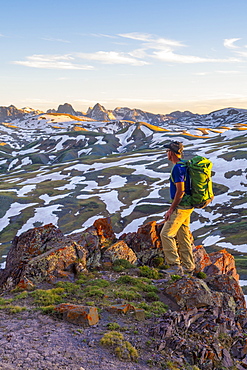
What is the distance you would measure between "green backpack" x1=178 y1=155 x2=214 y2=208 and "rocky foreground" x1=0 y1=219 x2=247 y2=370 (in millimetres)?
3482

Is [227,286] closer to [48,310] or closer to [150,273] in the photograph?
[150,273]

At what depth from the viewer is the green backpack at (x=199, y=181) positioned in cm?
1373

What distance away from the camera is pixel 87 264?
18891 mm

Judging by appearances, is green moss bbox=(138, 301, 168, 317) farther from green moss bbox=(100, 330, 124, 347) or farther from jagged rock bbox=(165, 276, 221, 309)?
green moss bbox=(100, 330, 124, 347)

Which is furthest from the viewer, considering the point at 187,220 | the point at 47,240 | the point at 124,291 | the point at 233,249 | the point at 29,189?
the point at 29,189

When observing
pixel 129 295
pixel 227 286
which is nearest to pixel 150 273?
pixel 129 295

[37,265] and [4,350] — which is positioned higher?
[4,350]

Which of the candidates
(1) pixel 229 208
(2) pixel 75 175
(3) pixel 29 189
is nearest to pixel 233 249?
(1) pixel 229 208

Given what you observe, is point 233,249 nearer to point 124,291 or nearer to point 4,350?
point 124,291

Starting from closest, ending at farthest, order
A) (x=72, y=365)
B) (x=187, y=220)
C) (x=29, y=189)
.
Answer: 1. (x=72, y=365)
2. (x=187, y=220)
3. (x=29, y=189)

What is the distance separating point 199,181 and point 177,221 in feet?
7.25

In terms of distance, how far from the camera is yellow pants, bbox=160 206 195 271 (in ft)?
48.2

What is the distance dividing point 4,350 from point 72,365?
192 cm

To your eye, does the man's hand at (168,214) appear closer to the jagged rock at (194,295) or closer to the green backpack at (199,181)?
the green backpack at (199,181)
